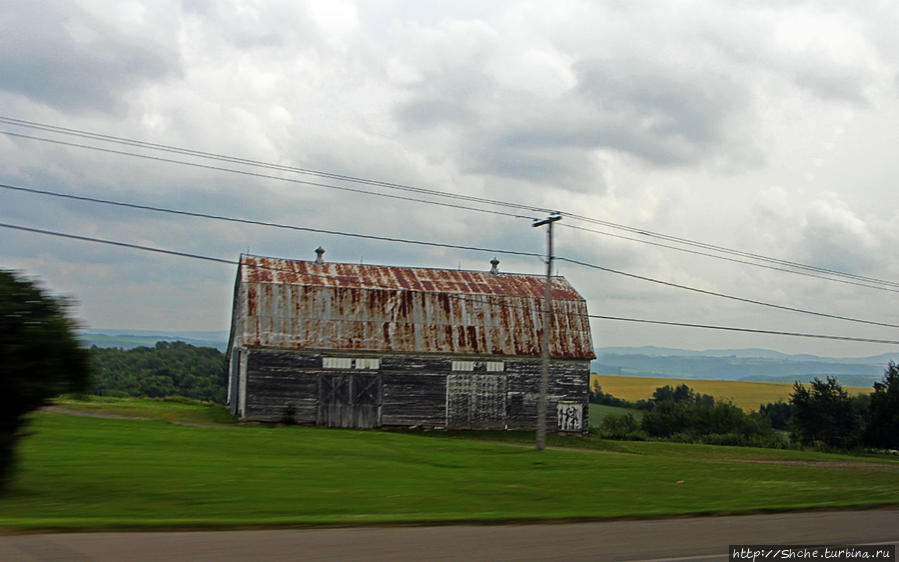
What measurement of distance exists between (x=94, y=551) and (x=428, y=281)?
115ft

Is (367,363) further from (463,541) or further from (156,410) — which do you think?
(463,541)

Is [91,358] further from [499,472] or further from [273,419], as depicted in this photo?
[273,419]

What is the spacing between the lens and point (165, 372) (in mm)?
84188

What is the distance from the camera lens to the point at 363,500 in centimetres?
1530

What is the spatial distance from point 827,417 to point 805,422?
A: 165 cm

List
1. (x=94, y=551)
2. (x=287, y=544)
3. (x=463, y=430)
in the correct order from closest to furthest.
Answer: (x=94, y=551)
(x=287, y=544)
(x=463, y=430)

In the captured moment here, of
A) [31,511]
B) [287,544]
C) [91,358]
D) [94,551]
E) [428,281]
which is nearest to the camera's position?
[94,551]

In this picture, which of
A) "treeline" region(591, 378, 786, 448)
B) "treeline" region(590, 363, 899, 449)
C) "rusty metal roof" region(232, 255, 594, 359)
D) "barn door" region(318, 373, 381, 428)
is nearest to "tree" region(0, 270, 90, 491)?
"rusty metal roof" region(232, 255, 594, 359)

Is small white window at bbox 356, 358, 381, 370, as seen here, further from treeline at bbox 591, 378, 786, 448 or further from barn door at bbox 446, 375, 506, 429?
treeline at bbox 591, 378, 786, 448

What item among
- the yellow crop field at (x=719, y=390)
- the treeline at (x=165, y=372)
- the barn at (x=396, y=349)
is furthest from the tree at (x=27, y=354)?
the yellow crop field at (x=719, y=390)

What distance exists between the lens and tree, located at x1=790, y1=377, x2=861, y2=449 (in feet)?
182

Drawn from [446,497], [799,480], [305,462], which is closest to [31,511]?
[446,497]

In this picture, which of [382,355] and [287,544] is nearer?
[287,544]

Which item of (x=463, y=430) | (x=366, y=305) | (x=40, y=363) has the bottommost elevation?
(x=463, y=430)
